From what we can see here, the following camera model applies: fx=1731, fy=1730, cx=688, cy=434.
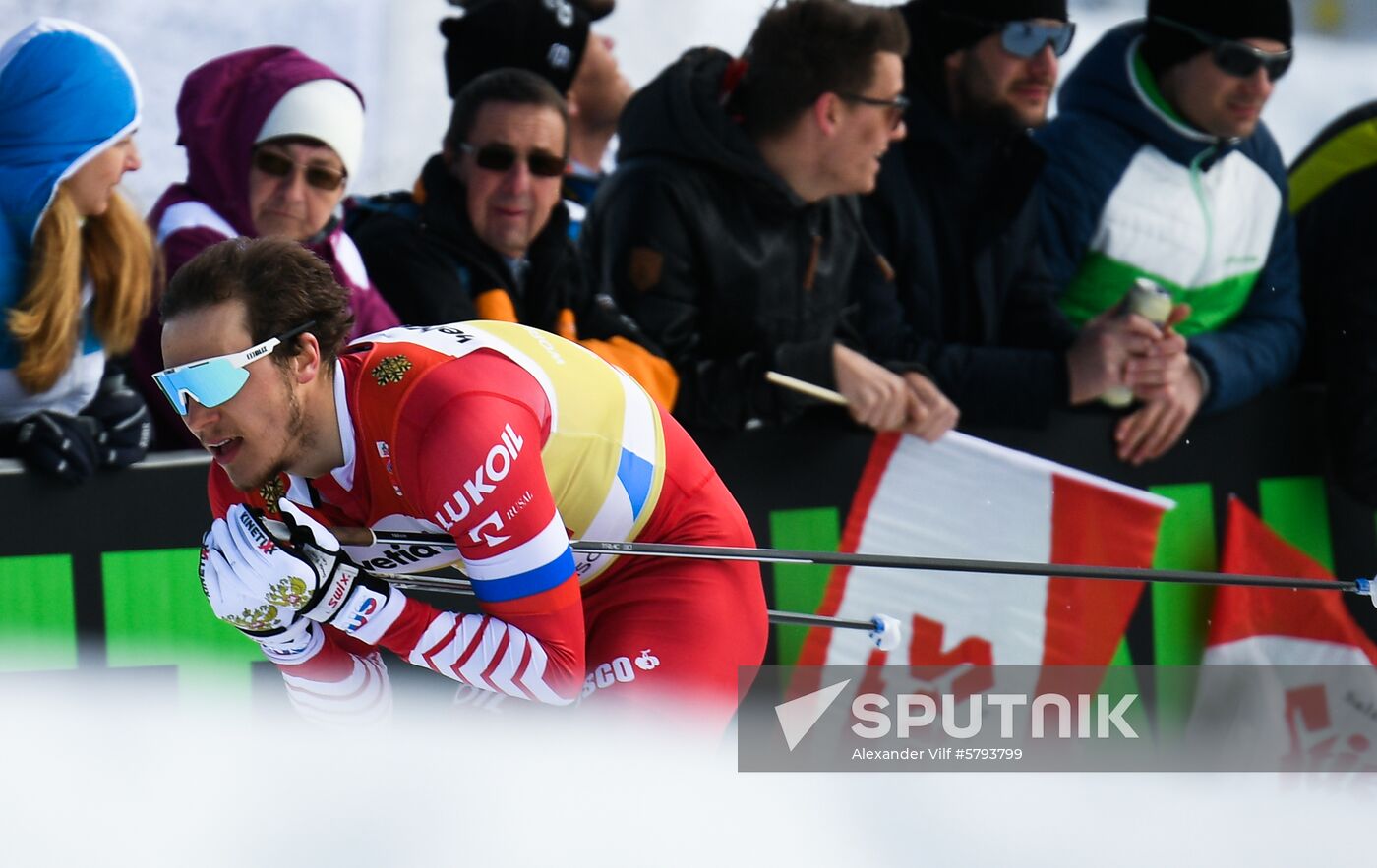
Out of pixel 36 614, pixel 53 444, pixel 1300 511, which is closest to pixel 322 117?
pixel 53 444

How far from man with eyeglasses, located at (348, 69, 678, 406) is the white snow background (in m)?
0.99

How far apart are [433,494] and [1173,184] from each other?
289 cm

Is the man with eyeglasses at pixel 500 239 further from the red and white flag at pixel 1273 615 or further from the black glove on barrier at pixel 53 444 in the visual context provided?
the red and white flag at pixel 1273 615

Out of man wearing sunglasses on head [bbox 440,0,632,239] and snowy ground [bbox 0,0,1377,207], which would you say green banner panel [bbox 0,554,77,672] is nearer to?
snowy ground [bbox 0,0,1377,207]

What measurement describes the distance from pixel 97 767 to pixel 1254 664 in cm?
320

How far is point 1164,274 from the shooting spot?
4953 mm

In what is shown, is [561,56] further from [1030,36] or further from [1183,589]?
[1183,589]

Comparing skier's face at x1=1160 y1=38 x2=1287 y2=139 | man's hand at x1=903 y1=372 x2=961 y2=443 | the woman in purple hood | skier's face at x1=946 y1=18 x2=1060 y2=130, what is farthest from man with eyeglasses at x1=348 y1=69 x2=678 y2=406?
skier's face at x1=1160 y1=38 x2=1287 y2=139

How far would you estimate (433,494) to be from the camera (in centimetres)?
287

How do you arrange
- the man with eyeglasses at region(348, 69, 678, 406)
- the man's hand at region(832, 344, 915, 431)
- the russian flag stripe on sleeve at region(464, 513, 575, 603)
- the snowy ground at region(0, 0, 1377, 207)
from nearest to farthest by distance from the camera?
the russian flag stripe on sleeve at region(464, 513, 575, 603)
the man with eyeglasses at region(348, 69, 678, 406)
the man's hand at region(832, 344, 915, 431)
the snowy ground at region(0, 0, 1377, 207)

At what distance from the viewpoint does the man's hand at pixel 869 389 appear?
4457mm

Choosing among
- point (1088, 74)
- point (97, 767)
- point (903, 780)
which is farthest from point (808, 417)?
point (97, 767)

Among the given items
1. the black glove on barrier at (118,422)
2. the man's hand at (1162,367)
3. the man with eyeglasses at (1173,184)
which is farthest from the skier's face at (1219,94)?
the black glove on barrier at (118,422)

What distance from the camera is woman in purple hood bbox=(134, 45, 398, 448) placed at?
4008 millimetres
